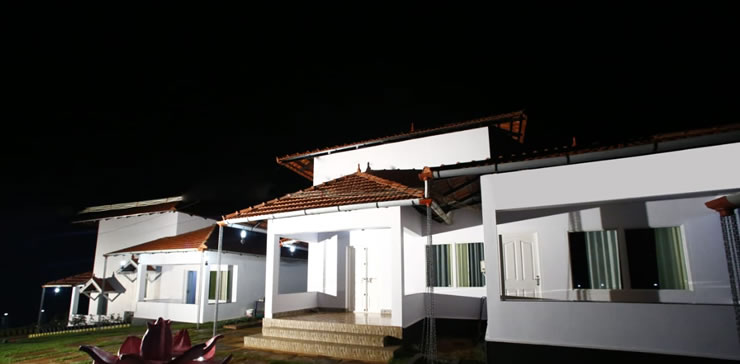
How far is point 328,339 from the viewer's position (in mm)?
8164

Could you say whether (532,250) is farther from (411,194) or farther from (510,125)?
(510,125)

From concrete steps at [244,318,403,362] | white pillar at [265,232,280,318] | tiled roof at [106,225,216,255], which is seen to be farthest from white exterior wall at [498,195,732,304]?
tiled roof at [106,225,216,255]

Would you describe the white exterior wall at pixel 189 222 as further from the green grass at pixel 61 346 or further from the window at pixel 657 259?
the window at pixel 657 259

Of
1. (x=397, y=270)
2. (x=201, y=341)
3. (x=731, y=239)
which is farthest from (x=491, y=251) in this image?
(x=201, y=341)

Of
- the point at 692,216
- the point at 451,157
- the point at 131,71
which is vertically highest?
the point at 131,71

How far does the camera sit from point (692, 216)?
264 inches

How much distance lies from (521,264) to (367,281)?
4.08 meters

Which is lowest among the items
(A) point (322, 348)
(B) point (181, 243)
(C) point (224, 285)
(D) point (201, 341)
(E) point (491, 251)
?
(D) point (201, 341)

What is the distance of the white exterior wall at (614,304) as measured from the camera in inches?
196

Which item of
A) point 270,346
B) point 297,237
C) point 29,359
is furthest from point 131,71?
point 270,346

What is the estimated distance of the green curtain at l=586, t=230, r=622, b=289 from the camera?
707cm

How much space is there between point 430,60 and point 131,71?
8938mm

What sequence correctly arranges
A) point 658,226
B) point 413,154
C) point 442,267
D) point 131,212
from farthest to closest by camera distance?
point 131,212 < point 413,154 < point 442,267 < point 658,226

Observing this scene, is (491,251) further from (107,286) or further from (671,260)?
(107,286)
